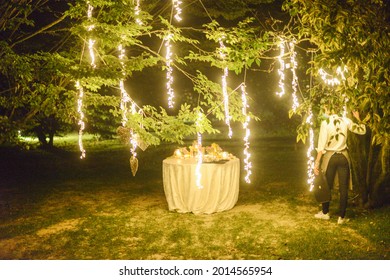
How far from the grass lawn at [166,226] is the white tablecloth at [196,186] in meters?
0.21

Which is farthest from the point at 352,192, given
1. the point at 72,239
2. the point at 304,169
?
the point at 72,239

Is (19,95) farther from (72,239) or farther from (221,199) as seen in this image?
(221,199)

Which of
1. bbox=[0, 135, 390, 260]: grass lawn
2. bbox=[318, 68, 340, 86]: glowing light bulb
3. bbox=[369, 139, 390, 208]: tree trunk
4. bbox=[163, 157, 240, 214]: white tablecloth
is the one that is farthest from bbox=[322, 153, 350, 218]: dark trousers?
bbox=[163, 157, 240, 214]: white tablecloth

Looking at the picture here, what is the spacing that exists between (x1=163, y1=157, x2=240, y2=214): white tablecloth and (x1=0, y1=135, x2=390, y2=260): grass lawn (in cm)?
21

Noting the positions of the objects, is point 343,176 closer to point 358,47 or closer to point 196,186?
point 196,186

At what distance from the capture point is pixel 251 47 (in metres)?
6.42

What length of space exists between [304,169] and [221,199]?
6.43m

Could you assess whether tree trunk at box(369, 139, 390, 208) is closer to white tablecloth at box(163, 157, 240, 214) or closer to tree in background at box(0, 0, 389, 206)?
tree in background at box(0, 0, 389, 206)

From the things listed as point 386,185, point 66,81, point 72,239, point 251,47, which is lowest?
point 72,239

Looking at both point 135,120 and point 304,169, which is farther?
point 304,169

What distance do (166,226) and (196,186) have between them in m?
1.02

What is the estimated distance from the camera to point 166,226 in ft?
22.7

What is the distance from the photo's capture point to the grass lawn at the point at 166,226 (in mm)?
5668

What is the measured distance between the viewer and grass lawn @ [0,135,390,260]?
5668 mm
